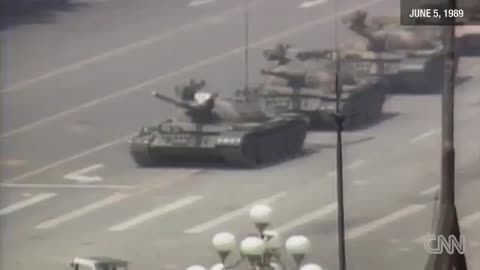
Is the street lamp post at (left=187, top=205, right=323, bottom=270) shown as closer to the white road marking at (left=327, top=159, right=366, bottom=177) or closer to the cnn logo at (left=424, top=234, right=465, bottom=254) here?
the white road marking at (left=327, top=159, right=366, bottom=177)

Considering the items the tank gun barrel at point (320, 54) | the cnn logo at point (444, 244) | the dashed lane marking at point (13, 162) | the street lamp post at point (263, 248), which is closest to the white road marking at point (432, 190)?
the cnn logo at point (444, 244)

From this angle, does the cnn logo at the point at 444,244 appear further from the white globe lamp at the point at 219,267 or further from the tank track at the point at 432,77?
the white globe lamp at the point at 219,267

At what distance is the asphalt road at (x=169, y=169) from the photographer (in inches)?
172

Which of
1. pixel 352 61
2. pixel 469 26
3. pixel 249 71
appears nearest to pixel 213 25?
pixel 249 71

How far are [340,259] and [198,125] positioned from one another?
0.62m

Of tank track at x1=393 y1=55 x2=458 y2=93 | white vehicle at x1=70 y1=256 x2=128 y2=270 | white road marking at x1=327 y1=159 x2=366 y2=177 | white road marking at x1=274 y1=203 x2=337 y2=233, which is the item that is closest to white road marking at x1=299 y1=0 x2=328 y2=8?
tank track at x1=393 y1=55 x2=458 y2=93

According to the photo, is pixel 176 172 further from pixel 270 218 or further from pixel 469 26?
pixel 469 26

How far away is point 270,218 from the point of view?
173 inches

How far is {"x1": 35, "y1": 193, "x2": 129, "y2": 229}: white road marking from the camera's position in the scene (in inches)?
179

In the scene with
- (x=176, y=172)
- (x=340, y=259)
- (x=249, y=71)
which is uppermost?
(x=249, y=71)

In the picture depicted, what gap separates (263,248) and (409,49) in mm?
823

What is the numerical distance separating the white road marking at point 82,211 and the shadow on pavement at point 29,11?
2.03ft

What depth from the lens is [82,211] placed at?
15.0 feet

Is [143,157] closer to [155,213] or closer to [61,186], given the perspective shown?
[155,213]
